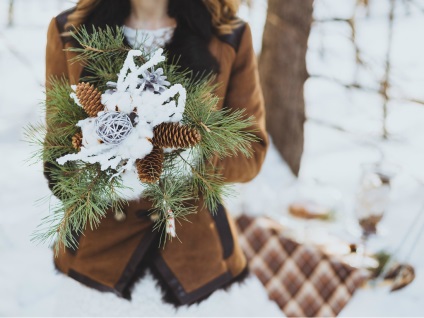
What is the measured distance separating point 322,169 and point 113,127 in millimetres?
2758

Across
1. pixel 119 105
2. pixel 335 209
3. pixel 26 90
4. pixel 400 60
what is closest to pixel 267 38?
pixel 335 209

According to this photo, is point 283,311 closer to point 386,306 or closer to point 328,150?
point 386,306

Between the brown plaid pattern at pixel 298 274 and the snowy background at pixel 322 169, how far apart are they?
0.07m

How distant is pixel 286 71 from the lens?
2.71 meters

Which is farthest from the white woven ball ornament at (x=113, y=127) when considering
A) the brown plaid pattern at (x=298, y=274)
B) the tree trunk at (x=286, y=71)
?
the tree trunk at (x=286, y=71)

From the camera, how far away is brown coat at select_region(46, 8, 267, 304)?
43.5 inches

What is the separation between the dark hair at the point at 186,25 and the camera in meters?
1.17

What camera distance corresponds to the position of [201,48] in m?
1.19

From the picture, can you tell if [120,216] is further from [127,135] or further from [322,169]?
[322,169]

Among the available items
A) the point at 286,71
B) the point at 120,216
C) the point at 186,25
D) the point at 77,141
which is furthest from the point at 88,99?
the point at 286,71

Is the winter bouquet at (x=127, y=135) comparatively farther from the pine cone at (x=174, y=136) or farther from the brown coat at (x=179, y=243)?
the brown coat at (x=179, y=243)

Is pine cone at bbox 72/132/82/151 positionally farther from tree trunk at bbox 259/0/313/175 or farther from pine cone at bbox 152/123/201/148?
tree trunk at bbox 259/0/313/175

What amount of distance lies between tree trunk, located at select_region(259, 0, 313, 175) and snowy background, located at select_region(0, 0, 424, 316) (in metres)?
0.11

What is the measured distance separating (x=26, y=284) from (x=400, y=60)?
3.38 metres
